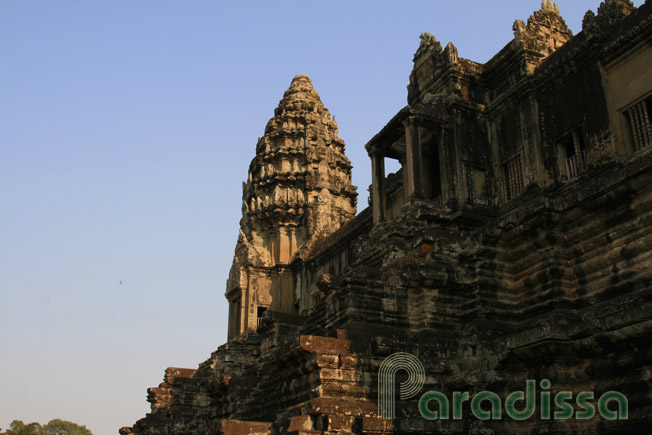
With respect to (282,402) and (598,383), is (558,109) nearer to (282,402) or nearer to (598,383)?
(598,383)

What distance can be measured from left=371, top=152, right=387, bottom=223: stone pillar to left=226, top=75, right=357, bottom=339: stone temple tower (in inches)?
393

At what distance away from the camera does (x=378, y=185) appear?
18.8 metres

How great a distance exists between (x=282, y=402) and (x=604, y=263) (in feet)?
24.3

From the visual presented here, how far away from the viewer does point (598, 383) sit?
11.1 meters

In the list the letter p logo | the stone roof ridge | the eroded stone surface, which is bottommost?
the letter p logo

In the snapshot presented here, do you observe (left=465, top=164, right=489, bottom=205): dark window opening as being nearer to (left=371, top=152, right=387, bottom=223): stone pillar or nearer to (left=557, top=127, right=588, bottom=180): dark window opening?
(left=557, top=127, right=588, bottom=180): dark window opening

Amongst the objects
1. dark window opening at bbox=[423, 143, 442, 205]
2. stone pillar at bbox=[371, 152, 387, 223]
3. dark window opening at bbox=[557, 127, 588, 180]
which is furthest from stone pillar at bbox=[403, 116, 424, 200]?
dark window opening at bbox=[557, 127, 588, 180]

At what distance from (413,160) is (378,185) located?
1.98 metres

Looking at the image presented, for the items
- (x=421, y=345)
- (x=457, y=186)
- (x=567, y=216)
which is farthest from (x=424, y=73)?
(x=421, y=345)

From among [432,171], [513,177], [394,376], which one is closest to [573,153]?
[513,177]

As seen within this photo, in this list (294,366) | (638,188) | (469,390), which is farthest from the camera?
(294,366)

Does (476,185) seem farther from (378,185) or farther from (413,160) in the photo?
(378,185)

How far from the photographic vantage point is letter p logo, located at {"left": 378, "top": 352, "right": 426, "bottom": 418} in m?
13.0

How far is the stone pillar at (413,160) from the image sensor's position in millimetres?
16812
